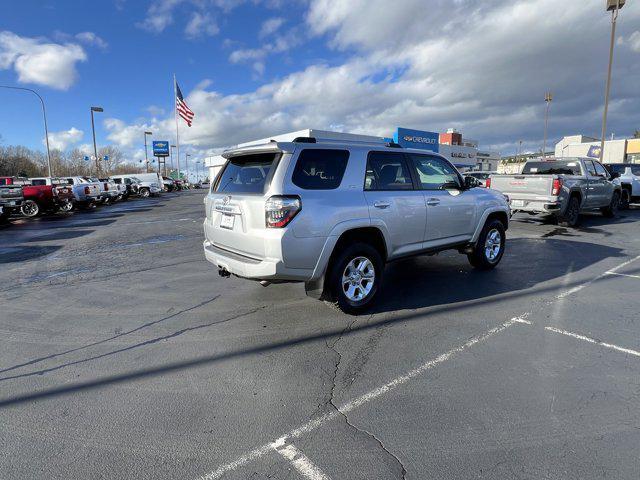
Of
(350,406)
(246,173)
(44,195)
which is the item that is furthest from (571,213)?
(44,195)

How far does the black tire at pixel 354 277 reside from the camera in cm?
441

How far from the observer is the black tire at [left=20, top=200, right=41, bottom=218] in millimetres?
16938

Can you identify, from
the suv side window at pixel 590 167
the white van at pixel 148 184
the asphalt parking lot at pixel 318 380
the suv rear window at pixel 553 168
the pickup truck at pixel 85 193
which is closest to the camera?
the asphalt parking lot at pixel 318 380

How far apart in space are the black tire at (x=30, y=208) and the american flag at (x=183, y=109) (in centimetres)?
2731

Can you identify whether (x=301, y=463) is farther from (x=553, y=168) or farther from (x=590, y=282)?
(x=553, y=168)

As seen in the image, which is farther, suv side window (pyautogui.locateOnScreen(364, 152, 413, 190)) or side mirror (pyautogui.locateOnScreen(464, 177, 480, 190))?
side mirror (pyautogui.locateOnScreen(464, 177, 480, 190))

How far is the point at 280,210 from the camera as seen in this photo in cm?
394

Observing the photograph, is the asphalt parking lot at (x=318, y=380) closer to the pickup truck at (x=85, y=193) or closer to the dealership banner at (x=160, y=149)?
the pickup truck at (x=85, y=193)

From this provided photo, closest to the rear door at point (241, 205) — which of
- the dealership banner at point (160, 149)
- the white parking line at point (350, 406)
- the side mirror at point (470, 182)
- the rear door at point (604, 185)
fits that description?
the white parking line at point (350, 406)

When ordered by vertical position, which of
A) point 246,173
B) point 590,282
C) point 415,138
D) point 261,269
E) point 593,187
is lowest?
point 590,282

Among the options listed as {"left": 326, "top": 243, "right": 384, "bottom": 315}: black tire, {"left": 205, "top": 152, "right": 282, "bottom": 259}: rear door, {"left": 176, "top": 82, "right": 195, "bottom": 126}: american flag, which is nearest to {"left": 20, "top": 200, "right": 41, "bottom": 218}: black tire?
{"left": 205, "top": 152, "right": 282, "bottom": 259}: rear door

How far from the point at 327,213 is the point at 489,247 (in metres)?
3.88

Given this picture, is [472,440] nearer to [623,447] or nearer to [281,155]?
[623,447]

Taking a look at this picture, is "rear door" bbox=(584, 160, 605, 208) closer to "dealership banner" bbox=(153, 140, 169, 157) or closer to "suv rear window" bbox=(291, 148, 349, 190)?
"suv rear window" bbox=(291, 148, 349, 190)
